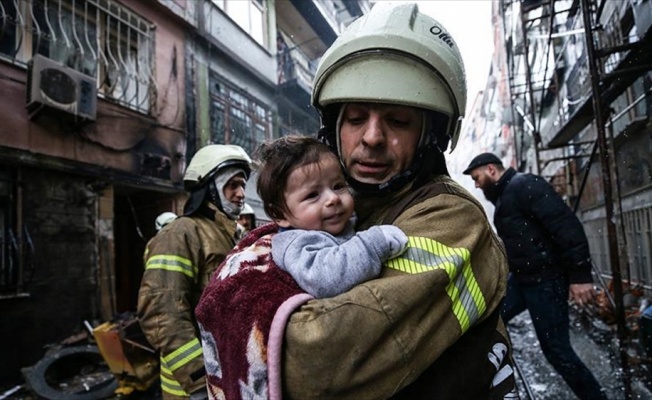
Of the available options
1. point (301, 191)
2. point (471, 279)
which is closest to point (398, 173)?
point (301, 191)

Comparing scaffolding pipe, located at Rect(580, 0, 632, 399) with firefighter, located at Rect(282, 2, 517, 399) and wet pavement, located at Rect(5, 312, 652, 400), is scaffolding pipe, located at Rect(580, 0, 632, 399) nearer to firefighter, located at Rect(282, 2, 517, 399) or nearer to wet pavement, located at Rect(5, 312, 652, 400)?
wet pavement, located at Rect(5, 312, 652, 400)

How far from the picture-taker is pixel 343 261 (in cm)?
106

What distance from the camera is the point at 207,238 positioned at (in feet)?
9.52

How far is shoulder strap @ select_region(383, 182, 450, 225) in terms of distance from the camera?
48.4 inches

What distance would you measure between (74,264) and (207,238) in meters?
5.32

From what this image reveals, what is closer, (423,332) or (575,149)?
(423,332)

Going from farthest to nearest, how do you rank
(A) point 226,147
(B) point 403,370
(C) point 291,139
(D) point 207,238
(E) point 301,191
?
(A) point 226,147 < (D) point 207,238 < (C) point 291,139 < (E) point 301,191 < (B) point 403,370

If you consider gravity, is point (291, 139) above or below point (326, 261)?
above

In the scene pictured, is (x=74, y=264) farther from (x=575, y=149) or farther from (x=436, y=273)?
(x=575, y=149)

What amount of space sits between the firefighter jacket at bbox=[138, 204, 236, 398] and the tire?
343cm

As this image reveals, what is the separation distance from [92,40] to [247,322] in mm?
8894

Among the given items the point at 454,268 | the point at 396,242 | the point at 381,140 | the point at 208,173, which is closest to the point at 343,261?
the point at 396,242

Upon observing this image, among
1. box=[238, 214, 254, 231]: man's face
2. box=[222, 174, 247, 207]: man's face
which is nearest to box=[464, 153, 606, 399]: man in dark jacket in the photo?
box=[222, 174, 247, 207]: man's face

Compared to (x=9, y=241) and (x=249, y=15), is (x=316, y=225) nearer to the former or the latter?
(x=9, y=241)
